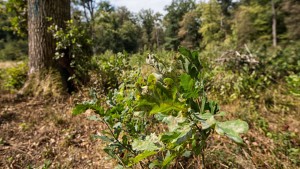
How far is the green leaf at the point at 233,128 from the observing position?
469mm

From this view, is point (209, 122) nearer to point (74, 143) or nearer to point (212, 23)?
point (74, 143)

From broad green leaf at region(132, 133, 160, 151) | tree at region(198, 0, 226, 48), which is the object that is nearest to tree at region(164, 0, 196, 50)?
tree at region(198, 0, 226, 48)

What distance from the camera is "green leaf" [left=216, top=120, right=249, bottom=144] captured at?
469 mm

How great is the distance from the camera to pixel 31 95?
→ 3826mm

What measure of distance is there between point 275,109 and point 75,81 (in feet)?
9.74

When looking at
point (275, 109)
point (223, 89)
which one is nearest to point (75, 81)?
point (223, 89)

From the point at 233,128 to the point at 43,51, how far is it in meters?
3.93

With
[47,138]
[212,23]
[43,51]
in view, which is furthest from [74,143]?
[212,23]

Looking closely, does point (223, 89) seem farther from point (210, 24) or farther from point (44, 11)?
point (210, 24)

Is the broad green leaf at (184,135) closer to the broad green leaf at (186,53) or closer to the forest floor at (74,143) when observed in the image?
the broad green leaf at (186,53)

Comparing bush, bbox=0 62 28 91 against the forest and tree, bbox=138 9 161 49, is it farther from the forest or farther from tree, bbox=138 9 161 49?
tree, bbox=138 9 161 49

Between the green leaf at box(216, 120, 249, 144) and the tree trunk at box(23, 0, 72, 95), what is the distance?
142 inches

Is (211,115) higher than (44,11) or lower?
lower

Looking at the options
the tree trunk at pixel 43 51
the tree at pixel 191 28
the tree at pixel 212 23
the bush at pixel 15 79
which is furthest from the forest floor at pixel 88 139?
the tree at pixel 191 28
